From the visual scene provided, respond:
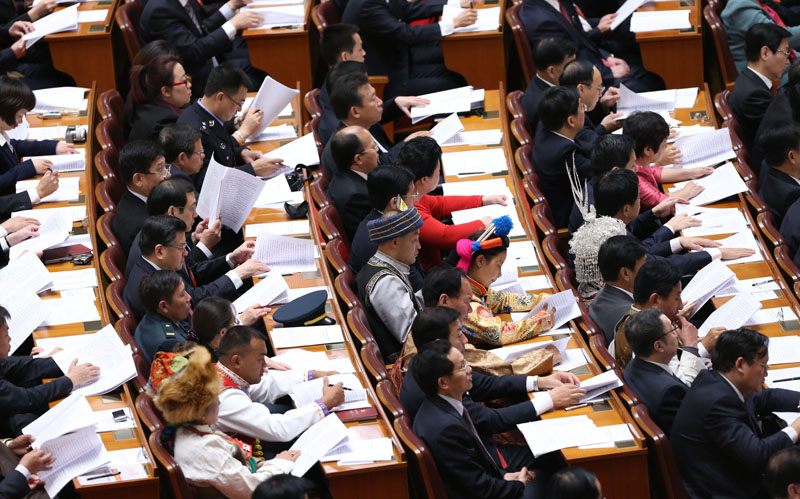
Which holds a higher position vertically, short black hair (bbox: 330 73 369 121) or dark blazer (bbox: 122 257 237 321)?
short black hair (bbox: 330 73 369 121)

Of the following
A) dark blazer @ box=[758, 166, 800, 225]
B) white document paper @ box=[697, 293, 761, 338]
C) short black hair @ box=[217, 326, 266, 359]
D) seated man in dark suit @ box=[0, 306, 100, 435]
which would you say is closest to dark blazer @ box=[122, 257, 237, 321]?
seated man in dark suit @ box=[0, 306, 100, 435]

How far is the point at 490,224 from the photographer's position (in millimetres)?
3566

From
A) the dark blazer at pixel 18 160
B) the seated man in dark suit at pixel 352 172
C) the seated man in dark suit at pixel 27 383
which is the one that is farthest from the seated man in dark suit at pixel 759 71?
the seated man in dark suit at pixel 27 383

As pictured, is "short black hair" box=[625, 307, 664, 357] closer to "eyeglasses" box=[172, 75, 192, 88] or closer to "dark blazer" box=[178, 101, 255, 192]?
"dark blazer" box=[178, 101, 255, 192]

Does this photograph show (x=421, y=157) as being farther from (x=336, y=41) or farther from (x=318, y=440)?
(x=318, y=440)

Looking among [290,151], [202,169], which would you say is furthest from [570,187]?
[202,169]

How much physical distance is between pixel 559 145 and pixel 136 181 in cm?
137

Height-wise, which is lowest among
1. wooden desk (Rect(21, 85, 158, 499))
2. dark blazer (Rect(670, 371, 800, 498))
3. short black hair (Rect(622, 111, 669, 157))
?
dark blazer (Rect(670, 371, 800, 498))

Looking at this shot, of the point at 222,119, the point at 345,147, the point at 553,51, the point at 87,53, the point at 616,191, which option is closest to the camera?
the point at 616,191

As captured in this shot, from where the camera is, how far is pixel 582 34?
477 centimetres

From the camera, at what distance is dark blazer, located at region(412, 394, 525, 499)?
2.74 metres

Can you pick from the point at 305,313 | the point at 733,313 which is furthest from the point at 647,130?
the point at 305,313

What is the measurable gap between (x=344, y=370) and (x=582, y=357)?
2.04 feet

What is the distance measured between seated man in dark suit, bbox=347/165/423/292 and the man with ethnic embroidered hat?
0.38ft
